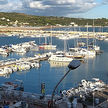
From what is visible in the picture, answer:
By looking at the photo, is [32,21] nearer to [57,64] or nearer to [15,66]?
[57,64]

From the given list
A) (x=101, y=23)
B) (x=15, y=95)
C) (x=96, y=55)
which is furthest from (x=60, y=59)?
(x=101, y=23)

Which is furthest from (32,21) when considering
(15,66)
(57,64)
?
(15,66)

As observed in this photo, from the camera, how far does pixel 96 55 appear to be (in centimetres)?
3547

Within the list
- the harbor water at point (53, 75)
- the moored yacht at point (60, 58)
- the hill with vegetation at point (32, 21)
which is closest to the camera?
the harbor water at point (53, 75)

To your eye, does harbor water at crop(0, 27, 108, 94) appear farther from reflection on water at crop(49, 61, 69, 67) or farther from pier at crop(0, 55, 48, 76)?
pier at crop(0, 55, 48, 76)

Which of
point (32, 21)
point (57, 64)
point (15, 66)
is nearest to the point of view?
point (15, 66)

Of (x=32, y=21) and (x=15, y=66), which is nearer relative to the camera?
(x=15, y=66)

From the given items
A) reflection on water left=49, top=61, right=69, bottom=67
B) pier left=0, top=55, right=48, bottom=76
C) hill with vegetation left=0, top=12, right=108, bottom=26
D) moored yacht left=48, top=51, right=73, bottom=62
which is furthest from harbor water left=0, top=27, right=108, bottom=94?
hill with vegetation left=0, top=12, right=108, bottom=26

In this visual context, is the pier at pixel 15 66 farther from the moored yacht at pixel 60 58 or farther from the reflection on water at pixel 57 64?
the moored yacht at pixel 60 58

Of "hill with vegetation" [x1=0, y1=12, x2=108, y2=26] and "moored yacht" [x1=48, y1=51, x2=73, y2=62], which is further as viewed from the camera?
"hill with vegetation" [x1=0, y1=12, x2=108, y2=26]

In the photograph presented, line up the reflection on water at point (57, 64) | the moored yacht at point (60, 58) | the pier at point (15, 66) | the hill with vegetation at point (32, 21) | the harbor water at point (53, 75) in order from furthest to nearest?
the hill with vegetation at point (32, 21) < the moored yacht at point (60, 58) < the reflection on water at point (57, 64) < the pier at point (15, 66) < the harbor water at point (53, 75)

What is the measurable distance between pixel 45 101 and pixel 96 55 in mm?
24990

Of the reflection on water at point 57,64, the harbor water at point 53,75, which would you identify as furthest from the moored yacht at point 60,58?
the harbor water at point 53,75

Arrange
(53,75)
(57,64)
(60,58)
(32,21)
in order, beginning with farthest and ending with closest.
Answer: (32,21)
(60,58)
(57,64)
(53,75)
